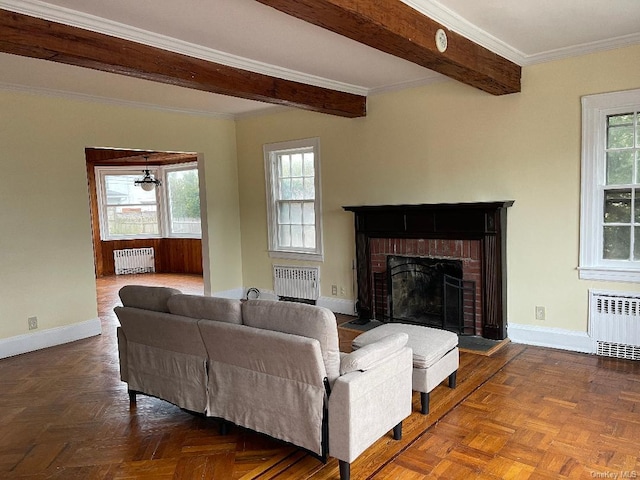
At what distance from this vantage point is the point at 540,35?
145 inches

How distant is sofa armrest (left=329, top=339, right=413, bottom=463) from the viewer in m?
2.33

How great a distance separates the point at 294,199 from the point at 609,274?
3.73m

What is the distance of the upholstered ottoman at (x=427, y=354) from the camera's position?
10.1 ft

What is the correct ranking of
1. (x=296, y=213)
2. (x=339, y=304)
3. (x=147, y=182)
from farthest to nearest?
(x=147, y=182), (x=296, y=213), (x=339, y=304)

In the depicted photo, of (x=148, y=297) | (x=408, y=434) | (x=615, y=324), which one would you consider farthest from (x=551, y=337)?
(x=148, y=297)

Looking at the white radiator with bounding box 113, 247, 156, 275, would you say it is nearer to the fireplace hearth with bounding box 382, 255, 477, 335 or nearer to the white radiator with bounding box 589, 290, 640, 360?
the fireplace hearth with bounding box 382, 255, 477, 335

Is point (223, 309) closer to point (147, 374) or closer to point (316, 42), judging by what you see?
point (147, 374)

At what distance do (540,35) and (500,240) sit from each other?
1755mm

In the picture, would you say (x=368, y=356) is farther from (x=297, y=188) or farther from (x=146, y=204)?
(x=146, y=204)

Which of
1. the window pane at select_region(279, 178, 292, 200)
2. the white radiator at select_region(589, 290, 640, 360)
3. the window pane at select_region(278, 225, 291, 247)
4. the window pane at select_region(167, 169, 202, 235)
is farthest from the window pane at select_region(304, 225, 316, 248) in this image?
the window pane at select_region(167, 169, 202, 235)

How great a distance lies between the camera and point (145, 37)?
3.39 metres

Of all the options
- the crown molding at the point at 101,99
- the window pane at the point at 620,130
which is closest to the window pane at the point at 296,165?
the crown molding at the point at 101,99

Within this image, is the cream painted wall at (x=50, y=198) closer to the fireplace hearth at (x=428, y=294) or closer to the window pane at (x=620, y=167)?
the fireplace hearth at (x=428, y=294)

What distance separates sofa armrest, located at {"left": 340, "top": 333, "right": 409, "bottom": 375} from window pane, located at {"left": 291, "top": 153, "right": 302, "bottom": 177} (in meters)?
3.90
